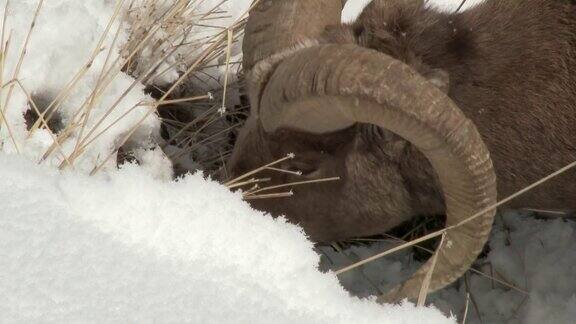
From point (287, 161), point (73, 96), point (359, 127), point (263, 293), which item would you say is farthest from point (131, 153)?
point (263, 293)

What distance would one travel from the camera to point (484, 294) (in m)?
4.47

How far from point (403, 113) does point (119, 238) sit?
99 centimetres

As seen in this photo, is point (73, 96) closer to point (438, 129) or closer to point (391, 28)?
point (391, 28)

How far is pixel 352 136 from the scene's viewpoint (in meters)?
3.45

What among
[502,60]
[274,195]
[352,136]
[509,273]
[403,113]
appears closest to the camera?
[403,113]

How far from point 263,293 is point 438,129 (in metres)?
0.82

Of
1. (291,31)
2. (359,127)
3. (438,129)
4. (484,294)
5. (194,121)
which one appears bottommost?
(484,294)

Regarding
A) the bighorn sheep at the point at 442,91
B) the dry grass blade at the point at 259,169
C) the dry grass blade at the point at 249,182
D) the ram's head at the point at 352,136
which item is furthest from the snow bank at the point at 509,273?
the dry grass blade at the point at 259,169

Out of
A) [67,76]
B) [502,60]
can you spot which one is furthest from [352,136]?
[67,76]

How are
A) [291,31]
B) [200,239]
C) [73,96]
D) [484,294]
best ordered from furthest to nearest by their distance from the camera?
1. [484,294]
2. [73,96]
3. [291,31]
4. [200,239]

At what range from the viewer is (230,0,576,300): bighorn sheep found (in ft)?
9.86

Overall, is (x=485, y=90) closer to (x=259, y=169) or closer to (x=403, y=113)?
(x=403, y=113)

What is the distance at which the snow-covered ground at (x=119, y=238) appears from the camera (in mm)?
2178

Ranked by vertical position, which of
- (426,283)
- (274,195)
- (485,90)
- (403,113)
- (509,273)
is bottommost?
(509,273)
